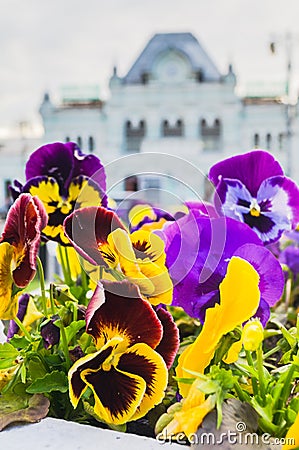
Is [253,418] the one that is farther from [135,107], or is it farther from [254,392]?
[135,107]

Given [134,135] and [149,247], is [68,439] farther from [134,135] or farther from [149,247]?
[134,135]

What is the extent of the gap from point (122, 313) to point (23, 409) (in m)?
0.07

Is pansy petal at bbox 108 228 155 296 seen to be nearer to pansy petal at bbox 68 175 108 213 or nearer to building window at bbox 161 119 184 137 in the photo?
pansy petal at bbox 68 175 108 213

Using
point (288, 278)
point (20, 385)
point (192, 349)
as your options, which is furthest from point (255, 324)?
point (288, 278)

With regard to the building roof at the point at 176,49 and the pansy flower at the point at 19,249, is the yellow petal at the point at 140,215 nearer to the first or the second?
the pansy flower at the point at 19,249

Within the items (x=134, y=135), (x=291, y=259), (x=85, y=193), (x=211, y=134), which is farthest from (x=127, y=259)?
(x=134, y=135)

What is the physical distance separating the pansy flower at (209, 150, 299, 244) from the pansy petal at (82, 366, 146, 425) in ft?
0.53

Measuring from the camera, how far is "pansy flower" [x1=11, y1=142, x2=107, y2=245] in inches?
18.3

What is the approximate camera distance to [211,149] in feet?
44.2

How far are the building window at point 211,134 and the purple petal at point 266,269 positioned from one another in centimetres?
1319

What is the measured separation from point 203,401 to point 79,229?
11cm

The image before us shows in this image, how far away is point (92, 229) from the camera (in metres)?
0.34

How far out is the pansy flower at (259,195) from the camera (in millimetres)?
461

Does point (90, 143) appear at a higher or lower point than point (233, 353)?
lower
